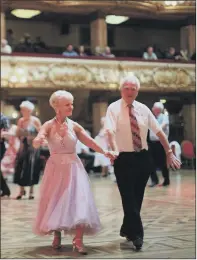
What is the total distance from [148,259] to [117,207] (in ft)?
10.1

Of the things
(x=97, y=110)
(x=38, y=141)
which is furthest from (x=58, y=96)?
(x=97, y=110)

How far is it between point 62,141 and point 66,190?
0.27 m

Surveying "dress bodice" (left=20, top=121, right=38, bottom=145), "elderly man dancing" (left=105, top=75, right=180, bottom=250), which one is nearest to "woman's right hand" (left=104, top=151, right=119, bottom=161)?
"elderly man dancing" (left=105, top=75, right=180, bottom=250)

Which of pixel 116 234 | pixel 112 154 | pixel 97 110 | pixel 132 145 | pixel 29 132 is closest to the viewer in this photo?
pixel 112 154

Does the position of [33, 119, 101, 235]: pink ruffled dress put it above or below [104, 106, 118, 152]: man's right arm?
below

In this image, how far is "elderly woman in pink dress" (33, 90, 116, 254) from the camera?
3.19 metres

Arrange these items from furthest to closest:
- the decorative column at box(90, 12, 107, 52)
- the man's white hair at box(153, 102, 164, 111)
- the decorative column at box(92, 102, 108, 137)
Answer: the decorative column at box(90, 12, 107, 52), the decorative column at box(92, 102, 108, 137), the man's white hair at box(153, 102, 164, 111)

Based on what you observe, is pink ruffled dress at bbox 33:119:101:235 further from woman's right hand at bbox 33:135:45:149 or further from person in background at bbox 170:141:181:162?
person in background at bbox 170:141:181:162

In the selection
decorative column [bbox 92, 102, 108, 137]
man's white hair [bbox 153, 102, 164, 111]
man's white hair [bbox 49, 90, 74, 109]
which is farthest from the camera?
decorative column [bbox 92, 102, 108, 137]

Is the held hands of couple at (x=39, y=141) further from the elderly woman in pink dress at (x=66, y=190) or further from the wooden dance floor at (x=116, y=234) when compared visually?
the wooden dance floor at (x=116, y=234)

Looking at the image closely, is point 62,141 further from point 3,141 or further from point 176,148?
point 3,141

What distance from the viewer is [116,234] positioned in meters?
3.99

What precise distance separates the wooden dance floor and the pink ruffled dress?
176 millimetres

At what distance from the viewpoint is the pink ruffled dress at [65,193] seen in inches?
126
